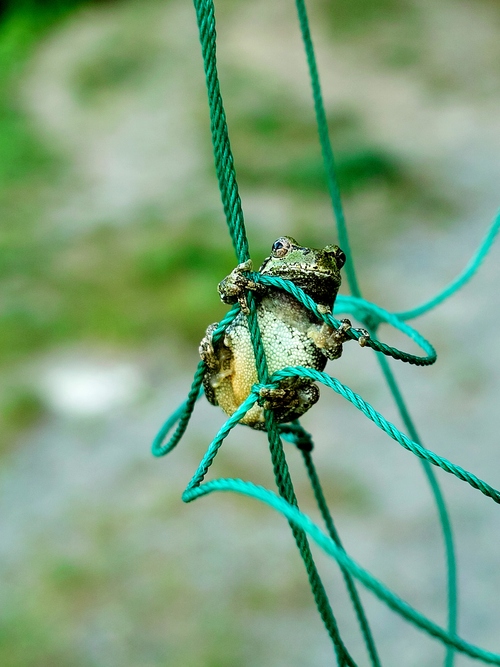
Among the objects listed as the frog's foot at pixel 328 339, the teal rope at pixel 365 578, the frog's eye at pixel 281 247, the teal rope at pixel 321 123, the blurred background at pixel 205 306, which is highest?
the blurred background at pixel 205 306

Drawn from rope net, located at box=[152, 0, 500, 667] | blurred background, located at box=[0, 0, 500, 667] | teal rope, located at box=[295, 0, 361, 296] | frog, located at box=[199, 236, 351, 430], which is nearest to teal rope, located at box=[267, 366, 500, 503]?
rope net, located at box=[152, 0, 500, 667]

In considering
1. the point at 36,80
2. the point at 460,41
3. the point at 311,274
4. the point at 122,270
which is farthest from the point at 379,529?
the point at 36,80

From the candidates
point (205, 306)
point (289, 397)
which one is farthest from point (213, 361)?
point (205, 306)

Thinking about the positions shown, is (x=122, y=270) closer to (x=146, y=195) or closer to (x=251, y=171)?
(x=146, y=195)

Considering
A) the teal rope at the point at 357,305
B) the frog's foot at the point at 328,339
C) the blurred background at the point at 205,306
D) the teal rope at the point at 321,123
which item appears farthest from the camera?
the blurred background at the point at 205,306

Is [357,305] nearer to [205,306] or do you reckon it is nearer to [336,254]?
[336,254]

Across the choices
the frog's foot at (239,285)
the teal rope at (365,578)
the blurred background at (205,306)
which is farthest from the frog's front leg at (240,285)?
the blurred background at (205,306)

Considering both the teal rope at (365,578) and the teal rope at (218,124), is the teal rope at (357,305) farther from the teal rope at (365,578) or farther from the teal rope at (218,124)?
the teal rope at (365,578)

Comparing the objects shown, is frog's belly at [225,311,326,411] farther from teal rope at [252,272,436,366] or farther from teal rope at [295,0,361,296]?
teal rope at [295,0,361,296]
